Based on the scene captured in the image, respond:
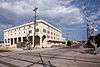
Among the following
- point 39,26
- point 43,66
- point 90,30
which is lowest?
point 43,66

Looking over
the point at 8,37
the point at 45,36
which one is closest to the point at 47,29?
the point at 45,36

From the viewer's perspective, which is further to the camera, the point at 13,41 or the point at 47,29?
the point at 13,41

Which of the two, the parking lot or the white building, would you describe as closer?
the parking lot

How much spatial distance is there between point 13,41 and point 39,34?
80.9 ft

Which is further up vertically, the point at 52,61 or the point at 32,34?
the point at 32,34

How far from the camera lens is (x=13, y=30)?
96.2 m

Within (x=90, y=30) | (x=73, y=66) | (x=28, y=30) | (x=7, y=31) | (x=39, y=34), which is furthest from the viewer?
(x=7, y=31)

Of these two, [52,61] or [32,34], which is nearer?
[52,61]

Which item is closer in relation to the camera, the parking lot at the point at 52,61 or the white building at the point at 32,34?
the parking lot at the point at 52,61

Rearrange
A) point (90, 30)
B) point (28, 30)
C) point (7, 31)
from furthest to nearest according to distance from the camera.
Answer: point (7, 31), point (28, 30), point (90, 30)

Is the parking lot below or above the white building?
below

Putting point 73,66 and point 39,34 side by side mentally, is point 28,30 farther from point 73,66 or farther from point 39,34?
point 73,66

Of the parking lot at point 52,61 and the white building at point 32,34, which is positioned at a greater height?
the white building at point 32,34

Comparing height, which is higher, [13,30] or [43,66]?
[13,30]
